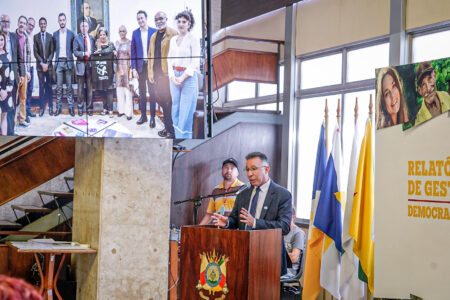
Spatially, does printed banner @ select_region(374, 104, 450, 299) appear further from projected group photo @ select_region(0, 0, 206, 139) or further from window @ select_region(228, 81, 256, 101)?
window @ select_region(228, 81, 256, 101)

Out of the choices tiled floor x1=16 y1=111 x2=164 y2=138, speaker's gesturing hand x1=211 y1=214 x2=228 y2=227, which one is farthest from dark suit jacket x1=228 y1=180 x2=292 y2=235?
tiled floor x1=16 y1=111 x2=164 y2=138

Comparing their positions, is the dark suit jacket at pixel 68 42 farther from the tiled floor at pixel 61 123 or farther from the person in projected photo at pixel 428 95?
the person in projected photo at pixel 428 95

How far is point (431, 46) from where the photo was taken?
7.27 meters

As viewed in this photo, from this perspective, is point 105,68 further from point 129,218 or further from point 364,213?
point 364,213

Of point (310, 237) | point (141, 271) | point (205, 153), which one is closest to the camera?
point (141, 271)

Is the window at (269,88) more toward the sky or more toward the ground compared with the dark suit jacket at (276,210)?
more toward the sky

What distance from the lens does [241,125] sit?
9453 millimetres

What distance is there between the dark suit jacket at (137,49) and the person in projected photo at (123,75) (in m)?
0.03

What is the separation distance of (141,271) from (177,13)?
79.7 inches

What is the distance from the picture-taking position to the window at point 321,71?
29.3 ft

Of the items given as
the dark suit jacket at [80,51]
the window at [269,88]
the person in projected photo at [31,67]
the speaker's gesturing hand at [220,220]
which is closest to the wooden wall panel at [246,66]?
the window at [269,88]

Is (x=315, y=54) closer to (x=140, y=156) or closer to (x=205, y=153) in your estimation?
(x=205, y=153)

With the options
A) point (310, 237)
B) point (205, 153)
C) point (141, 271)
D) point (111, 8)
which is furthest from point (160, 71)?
point (205, 153)

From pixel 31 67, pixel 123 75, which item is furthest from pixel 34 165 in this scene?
pixel 123 75
